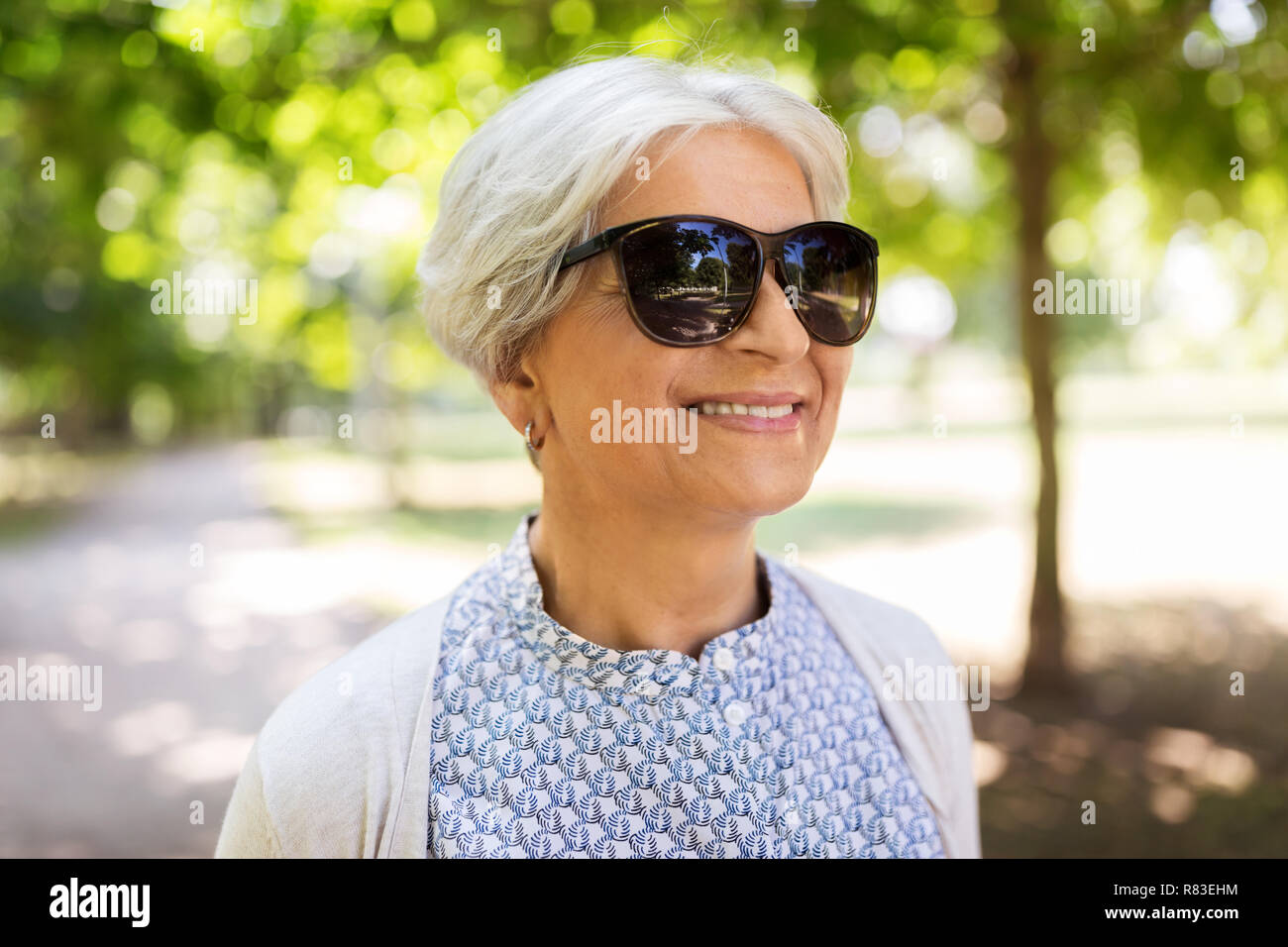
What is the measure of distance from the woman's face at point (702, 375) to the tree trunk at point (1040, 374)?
531 centimetres

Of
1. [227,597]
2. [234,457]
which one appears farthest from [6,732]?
[234,457]

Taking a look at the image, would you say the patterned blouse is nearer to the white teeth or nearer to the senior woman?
the senior woman

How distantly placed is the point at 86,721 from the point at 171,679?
3.15 ft

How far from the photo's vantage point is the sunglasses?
1.48 meters

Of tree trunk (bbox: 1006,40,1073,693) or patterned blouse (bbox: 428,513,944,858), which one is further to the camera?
tree trunk (bbox: 1006,40,1073,693)

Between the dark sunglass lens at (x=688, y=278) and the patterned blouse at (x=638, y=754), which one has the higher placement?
the dark sunglass lens at (x=688, y=278)

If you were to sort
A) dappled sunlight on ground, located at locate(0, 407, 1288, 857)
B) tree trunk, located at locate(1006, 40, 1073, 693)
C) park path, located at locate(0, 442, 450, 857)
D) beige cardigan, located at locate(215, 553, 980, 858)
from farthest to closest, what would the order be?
tree trunk, located at locate(1006, 40, 1073, 693) → park path, located at locate(0, 442, 450, 857) → dappled sunlight on ground, located at locate(0, 407, 1288, 857) → beige cardigan, located at locate(215, 553, 980, 858)

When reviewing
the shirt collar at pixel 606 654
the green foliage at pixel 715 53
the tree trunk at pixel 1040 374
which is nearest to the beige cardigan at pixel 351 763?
the shirt collar at pixel 606 654

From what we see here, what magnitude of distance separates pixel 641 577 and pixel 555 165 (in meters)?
0.69

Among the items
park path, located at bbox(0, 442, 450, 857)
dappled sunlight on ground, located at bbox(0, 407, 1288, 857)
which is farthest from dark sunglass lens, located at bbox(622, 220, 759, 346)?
park path, located at bbox(0, 442, 450, 857)

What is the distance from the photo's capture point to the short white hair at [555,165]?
4.91 feet

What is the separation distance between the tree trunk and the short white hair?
17.0 ft

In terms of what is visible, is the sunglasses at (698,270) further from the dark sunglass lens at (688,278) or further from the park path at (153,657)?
the park path at (153,657)
